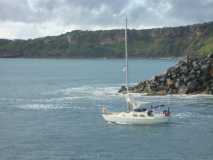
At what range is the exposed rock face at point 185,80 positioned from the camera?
121 meters

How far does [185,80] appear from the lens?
400 ft

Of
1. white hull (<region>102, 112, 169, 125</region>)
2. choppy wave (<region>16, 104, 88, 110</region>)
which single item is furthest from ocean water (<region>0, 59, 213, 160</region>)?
white hull (<region>102, 112, 169, 125</region>)

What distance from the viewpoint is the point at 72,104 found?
11106cm

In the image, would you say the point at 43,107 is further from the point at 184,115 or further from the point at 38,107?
the point at 184,115

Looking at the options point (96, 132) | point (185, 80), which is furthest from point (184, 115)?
point (185, 80)

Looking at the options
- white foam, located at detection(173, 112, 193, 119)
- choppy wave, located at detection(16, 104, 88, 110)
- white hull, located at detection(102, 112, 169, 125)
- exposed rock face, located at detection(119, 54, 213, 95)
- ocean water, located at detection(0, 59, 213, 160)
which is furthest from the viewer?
exposed rock face, located at detection(119, 54, 213, 95)

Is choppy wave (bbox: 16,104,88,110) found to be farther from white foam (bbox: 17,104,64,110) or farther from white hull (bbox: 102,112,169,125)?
white hull (bbox: 102,112,169,125)

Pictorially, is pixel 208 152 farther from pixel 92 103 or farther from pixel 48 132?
pixel 92 103

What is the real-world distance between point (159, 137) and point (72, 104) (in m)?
36.5

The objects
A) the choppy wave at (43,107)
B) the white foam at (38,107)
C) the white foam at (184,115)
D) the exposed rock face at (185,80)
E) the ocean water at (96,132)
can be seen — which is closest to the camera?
the ocean water at (96,132)

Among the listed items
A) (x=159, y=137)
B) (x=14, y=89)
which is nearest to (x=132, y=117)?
(x=159, y=137)

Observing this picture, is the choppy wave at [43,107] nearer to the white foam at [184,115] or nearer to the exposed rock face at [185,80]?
the white foam at [184,115]

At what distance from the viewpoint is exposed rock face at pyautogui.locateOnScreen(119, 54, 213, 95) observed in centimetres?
12069

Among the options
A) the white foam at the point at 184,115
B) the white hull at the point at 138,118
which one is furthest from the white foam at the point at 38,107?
the white foam at the point at 184,115
